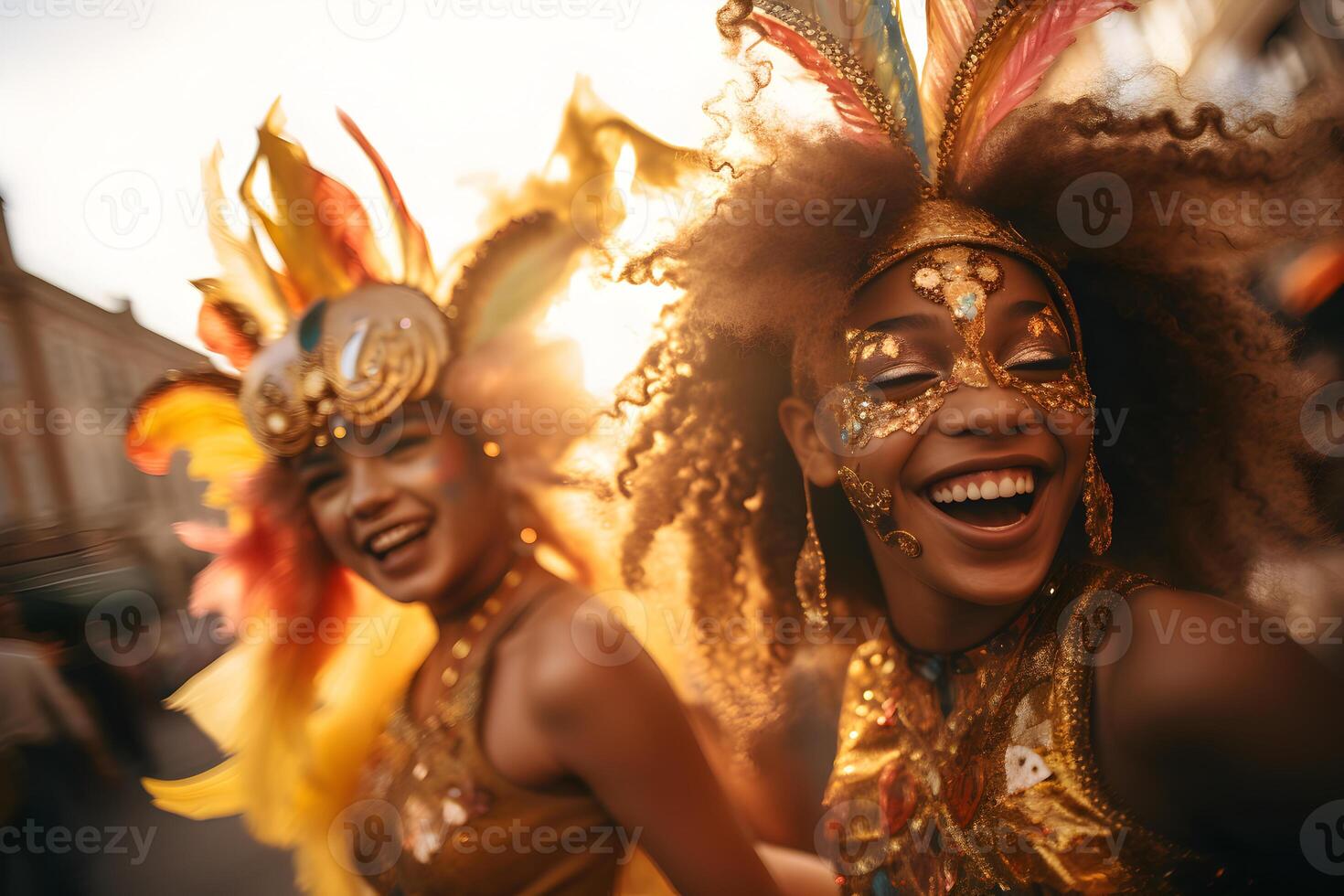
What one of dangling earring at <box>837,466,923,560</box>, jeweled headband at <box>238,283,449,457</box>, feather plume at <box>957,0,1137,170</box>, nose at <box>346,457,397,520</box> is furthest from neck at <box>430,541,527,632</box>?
feather plume at <box>957,0,1137,170</box>

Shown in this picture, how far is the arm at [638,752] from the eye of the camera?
1.57 metres

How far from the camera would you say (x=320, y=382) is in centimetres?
166

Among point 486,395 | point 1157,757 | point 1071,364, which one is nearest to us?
point 1157,757

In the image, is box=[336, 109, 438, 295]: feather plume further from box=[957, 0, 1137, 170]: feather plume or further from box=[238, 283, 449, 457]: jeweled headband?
box=[957, 0, 1137, 170]: feather plume

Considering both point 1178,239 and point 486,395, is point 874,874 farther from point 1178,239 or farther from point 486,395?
point 1178,239

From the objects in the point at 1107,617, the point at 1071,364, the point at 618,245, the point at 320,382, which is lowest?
the point at 1107,617

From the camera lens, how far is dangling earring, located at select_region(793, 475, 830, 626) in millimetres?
1763

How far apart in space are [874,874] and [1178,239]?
140 cm

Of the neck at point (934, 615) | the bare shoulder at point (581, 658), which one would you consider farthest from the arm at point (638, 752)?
the neck at point (934, 615)

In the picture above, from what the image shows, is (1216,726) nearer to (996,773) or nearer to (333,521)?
(996,773)

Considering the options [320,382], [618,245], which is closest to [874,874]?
[618,245]

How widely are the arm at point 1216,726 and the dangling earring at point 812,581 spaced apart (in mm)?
527

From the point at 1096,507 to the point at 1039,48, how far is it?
0.89m

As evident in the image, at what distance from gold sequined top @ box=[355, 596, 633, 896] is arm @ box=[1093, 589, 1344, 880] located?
37.6 inches
